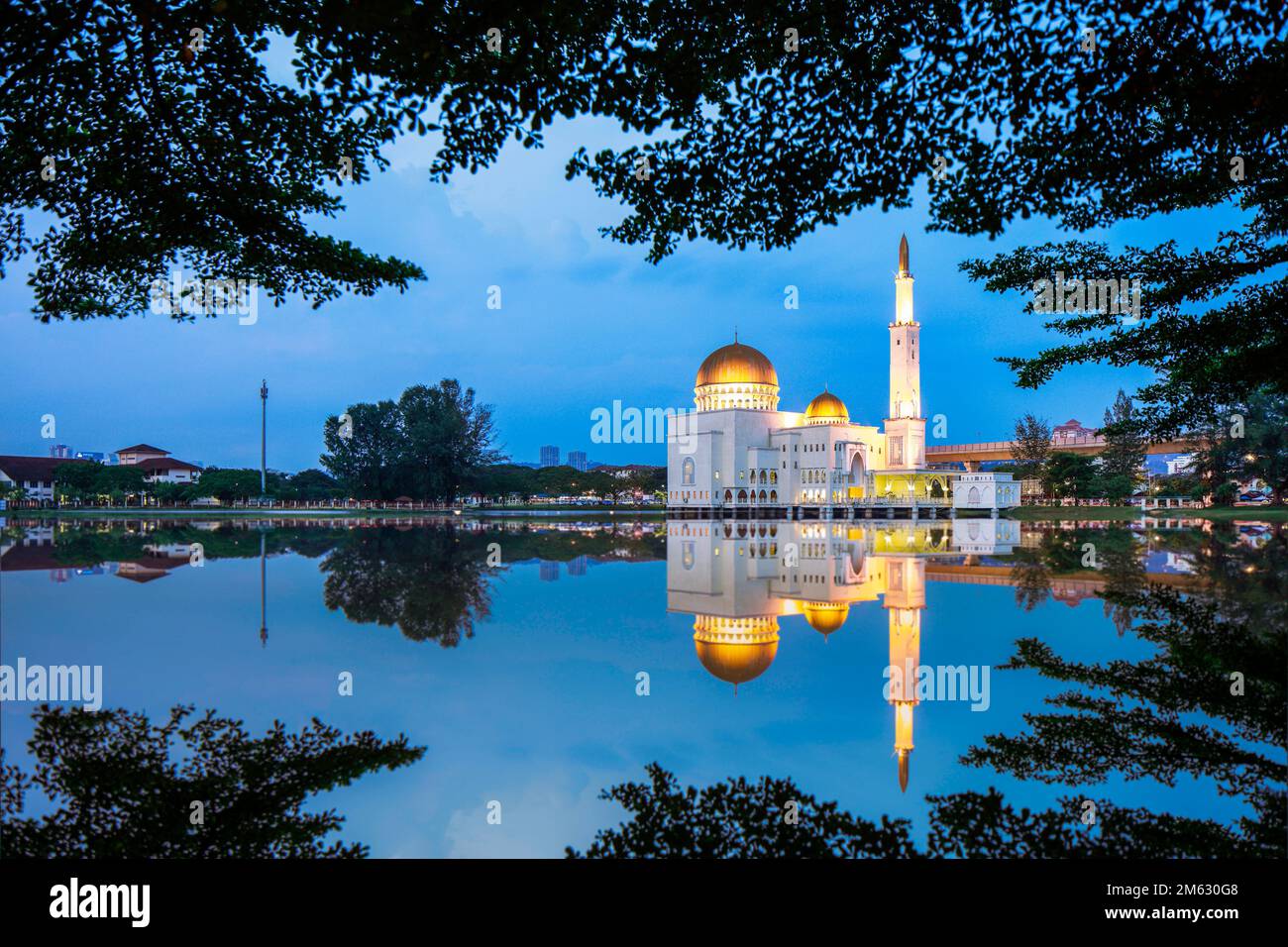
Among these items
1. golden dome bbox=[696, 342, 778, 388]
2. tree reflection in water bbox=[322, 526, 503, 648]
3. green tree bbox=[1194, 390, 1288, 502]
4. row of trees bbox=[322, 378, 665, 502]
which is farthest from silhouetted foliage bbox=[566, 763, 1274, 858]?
golden dome bbox=[696, 342, 778, 388]

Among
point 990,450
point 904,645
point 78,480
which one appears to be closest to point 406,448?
point 78,480

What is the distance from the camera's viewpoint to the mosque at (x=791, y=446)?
59094 millimetres

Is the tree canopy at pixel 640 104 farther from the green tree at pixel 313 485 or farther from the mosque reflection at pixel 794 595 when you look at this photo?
the green tree at pixel 313 485

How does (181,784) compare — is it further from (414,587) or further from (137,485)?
(137,485)

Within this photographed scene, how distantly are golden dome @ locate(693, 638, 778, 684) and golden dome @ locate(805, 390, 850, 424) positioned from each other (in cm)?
5905

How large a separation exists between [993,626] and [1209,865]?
484 centimetres

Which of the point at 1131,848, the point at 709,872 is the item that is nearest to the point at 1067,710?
the point at 1131,848

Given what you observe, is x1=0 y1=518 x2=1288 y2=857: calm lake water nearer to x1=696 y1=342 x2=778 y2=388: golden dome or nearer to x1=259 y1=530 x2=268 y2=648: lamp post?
x1=259 y1=530 x2=268 y2=648: lamp post

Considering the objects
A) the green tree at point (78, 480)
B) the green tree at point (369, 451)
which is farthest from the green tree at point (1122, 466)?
the green tree at point (78, 480)

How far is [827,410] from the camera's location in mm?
63719

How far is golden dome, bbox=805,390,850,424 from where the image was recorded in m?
63.4

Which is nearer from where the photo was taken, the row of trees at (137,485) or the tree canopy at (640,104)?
the tree canopy at (640,104)

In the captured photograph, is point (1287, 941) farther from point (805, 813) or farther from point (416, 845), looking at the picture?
point (416, 845)

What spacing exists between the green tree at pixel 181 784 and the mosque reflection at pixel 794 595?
2.73m
